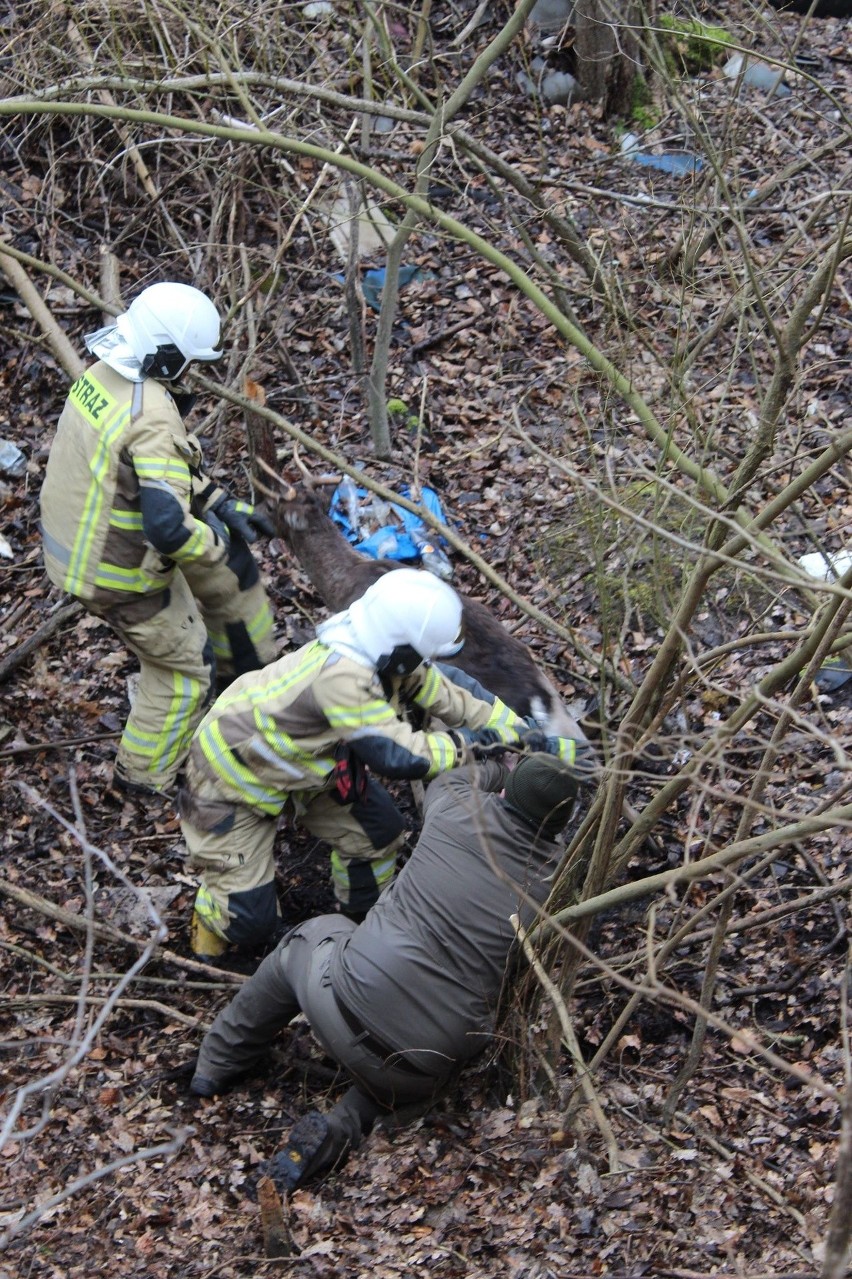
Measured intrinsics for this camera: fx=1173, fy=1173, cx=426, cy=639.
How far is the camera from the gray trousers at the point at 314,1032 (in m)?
4.07

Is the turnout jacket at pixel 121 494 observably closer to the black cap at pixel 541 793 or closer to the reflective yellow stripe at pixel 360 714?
the reflective yellow stripe at pixel 360 714

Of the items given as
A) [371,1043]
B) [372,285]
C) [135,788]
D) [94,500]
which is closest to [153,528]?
[94,500]

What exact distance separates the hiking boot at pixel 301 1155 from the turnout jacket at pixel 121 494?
2383mm

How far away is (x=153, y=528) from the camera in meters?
5.00

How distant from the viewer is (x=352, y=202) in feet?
23.1

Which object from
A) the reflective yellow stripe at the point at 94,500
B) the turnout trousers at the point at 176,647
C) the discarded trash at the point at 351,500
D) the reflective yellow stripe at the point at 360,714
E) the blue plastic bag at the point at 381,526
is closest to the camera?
the reflective yellow stripe at the point at 360,714

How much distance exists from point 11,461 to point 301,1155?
15.8 ft

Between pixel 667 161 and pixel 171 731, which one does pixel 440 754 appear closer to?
pixel 171 731

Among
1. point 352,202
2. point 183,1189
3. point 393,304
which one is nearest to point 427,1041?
point 183,1189

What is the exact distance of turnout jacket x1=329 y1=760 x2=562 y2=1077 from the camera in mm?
3953

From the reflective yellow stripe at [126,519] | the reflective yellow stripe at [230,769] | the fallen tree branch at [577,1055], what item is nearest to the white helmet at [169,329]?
the reflective yellow stripe at [126,519]

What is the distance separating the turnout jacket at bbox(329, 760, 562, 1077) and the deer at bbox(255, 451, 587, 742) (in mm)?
1013

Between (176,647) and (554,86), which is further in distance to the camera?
(554,86)

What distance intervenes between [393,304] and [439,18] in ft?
13.4
